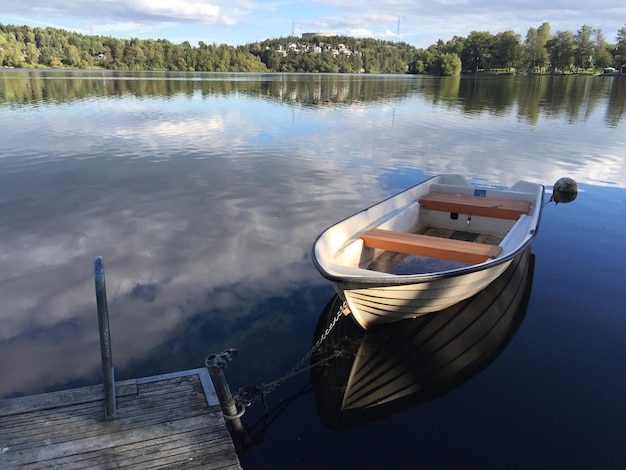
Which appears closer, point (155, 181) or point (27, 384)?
point (27, 384)

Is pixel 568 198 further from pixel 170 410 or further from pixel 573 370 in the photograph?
pixel 170 410

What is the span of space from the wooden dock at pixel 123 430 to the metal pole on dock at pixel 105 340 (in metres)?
0.11

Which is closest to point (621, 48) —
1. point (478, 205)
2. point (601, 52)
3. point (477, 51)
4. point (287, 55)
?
point (601, 52)

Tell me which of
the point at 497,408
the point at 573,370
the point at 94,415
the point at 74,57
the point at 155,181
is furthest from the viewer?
the point at 74,57

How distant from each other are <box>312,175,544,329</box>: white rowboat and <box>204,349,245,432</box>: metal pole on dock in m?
1.56

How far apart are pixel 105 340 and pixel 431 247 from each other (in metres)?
4.39

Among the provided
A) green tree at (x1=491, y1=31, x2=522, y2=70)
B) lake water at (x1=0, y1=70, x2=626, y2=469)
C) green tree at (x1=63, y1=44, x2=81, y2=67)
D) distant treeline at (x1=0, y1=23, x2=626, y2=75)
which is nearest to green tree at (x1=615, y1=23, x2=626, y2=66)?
distant treeline at (x1=0, y1=23, x2=626, y2=75)

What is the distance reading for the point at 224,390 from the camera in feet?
14.2

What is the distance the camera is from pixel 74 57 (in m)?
124

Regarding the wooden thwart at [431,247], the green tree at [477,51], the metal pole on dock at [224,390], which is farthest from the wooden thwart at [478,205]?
the green tree at [477,51]

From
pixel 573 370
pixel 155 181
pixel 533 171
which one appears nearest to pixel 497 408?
pixel 573 370

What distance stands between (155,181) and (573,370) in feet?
38.6

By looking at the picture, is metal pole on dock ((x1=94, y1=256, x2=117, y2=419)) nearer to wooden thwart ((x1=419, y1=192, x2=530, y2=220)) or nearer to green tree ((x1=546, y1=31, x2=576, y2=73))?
wooden thwart ((x1=419, y1=192, x2=530, y2=220))

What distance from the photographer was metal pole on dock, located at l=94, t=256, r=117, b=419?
156 inches
